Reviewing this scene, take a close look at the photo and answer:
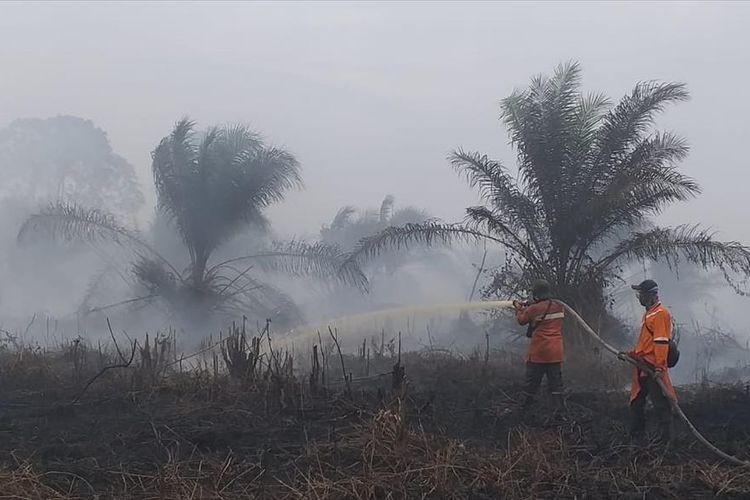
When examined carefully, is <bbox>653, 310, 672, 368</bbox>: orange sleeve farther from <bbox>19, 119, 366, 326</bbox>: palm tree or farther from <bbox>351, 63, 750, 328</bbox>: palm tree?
<bbox>19, 119, 366, 326</bbox>: palm tree

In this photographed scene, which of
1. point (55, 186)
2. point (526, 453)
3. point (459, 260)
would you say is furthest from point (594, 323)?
point (55, 186)

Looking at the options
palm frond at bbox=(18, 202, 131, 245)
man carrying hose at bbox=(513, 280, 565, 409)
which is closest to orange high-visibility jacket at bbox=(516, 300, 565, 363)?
man carrying hose at bbox=(513, 280, 565, 409)

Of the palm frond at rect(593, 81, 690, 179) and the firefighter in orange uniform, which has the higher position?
the palm frond at rect(593, 81, 690, 179)

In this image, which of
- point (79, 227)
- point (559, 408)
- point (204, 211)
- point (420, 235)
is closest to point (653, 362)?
point (559, 408)

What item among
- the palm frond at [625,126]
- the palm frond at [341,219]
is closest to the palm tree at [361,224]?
the palm frond at [341,219]

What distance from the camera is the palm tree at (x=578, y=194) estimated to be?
13570mm

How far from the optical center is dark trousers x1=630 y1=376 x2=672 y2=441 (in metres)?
7.45

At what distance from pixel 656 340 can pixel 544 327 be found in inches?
71.6

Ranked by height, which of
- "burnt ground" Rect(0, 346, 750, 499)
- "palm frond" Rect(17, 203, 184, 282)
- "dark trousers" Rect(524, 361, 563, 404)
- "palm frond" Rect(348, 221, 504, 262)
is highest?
"palm frond" Rect(17, 203, 184, 282)

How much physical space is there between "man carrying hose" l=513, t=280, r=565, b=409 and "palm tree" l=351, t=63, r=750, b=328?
496cm

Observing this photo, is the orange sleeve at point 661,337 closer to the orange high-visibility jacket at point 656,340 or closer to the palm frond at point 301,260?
the orange high-visibility jacket at point 656,340

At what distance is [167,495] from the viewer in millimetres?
5332

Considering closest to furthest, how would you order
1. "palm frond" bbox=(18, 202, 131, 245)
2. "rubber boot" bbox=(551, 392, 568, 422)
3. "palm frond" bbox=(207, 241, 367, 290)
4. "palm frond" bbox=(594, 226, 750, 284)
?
"rubber boot" bbox=(551, 392, 568, 422)
"palm frond" bbox=(594, 226, 750, 284)
"palm frond" bbox=(18, 202, 131, 245)
"palm frond" bbox=(207, 241, 367, 290)

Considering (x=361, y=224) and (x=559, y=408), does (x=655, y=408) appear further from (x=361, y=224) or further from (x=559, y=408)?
(x=361, y=224)
